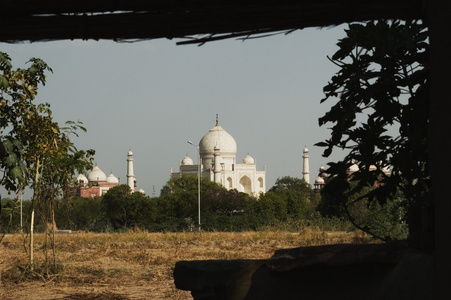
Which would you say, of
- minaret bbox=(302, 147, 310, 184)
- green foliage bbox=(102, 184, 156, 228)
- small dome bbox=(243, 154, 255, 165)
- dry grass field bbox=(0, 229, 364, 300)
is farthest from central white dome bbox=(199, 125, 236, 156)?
dry grass field bbox=(0, 229, 364, 300)

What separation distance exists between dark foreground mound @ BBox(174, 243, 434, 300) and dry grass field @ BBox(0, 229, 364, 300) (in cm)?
418

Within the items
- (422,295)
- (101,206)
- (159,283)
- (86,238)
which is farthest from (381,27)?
(101,206)

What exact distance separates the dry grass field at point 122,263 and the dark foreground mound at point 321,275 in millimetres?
4178

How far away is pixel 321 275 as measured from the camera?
224 centimetres

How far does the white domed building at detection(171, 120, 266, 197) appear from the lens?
6856 centimetres

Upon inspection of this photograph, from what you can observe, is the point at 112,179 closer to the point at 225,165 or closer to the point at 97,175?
the point at 97,175

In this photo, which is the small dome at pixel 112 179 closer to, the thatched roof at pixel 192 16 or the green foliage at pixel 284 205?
the green foliage at pixel 284 205

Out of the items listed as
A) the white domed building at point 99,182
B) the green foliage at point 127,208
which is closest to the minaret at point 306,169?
the white domed building at point 99,182

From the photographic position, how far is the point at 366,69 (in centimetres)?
335

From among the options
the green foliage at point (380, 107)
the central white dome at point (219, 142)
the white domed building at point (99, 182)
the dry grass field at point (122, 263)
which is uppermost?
the central white dome at point (219, 142)

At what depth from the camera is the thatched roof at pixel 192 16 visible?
6.93 feet

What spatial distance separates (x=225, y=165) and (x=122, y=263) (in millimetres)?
58428

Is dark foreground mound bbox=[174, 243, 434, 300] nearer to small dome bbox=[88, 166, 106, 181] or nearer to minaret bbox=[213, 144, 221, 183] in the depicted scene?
minaret bbox=[213, 144, 221, 183]

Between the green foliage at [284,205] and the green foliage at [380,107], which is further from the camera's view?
the green foliage at [284,205]
